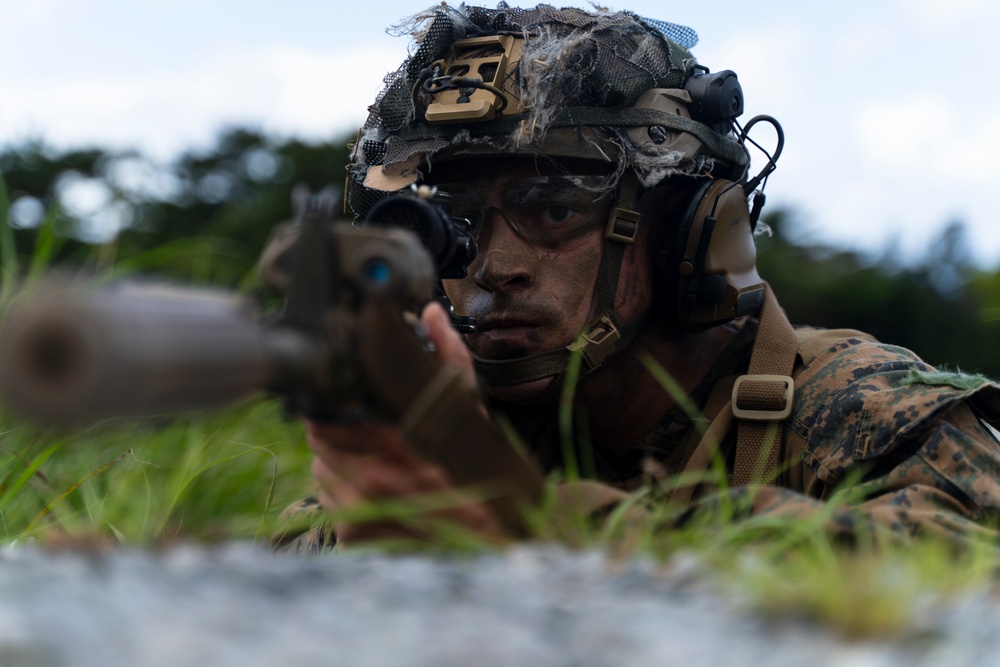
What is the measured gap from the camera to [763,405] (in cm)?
309

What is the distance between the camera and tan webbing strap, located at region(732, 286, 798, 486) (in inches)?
117

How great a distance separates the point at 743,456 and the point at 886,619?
1.85 m

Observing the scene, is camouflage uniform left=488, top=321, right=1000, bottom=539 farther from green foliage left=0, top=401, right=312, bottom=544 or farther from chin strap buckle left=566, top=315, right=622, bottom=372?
green foliage left=0, top=401, right=312, bottom=544

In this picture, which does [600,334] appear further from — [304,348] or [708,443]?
[304,348]

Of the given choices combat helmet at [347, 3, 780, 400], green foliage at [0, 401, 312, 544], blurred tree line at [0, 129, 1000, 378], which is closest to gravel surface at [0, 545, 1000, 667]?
green foliage at [0, 401, 312, 544]

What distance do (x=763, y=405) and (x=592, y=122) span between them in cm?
101

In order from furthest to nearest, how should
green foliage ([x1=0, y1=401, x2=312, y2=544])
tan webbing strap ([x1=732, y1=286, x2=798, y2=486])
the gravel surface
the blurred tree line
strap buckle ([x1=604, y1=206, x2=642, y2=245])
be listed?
the blurred tree line → strap buckle ([x1=604, y1=206, x2=642, y2=245]) → tan webbing strap ([x1=732, y1=286, x2=798, y2=486]) → green foliage ([x1=0, y1=401, x2=312, y2=544]) → the gravel surface

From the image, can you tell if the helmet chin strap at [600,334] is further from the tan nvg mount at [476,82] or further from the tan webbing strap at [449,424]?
the tan webbing strap at [449,424]

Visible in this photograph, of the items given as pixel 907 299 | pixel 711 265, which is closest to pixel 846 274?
pixel 907 299

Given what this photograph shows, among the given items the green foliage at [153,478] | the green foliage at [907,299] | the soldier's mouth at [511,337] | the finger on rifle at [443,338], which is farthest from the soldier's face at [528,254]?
the green foliage at [907,299]

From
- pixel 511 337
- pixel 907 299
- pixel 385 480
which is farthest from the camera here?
pixel 907 299

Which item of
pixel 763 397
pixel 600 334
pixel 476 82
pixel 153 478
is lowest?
pixel 153 478

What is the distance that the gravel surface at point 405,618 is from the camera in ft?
3.52

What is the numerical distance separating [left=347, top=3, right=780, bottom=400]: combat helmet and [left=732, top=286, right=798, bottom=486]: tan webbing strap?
0.16 metres
